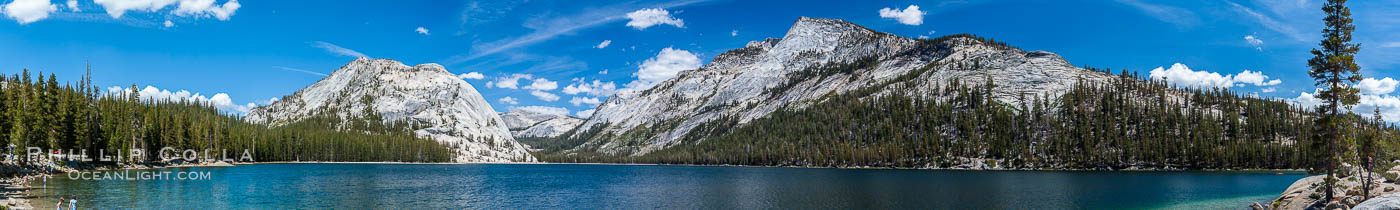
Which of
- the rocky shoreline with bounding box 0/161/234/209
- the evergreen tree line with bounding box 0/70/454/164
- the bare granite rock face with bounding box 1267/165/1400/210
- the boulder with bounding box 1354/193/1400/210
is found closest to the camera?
the boulder with bounding box 1354/193/1400/210

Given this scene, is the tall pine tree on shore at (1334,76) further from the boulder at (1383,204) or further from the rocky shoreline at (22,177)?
the rocky shoreline at (22,177)

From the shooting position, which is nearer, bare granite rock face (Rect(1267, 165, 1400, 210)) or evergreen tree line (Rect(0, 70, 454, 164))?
bare granite rock face (Rect(1267, 165, 1400, 210))

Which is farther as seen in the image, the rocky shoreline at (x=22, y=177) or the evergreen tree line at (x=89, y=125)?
the evergreen tree line at (x=89, y=125)

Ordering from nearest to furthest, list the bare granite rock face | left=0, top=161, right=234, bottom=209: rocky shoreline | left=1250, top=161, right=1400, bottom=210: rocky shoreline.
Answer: left=1250, top=161, right=1400, bottom=210: rocky shoreline
the bare granite rock face
left=0, top=161, right=234, bottom=209: rocky shoreline

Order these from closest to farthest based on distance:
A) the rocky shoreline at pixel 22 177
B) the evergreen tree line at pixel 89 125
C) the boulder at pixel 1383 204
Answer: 1. the boulder at pixel 1383 204
2. the rocky shoreline at pixel 22 177
3. the evergreen tree line at pixel 89 125

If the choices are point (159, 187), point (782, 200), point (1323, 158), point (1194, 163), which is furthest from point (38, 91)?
point (1194, 163)

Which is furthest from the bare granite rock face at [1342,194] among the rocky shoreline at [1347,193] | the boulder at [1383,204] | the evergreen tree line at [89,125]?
the evergreen tree line at [89,125]

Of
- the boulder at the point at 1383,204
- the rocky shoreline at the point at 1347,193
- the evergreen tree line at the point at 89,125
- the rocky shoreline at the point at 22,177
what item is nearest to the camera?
the boulder at the point at 1383,204

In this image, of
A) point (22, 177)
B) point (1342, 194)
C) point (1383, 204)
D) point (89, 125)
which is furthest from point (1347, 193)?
point (89, 125)

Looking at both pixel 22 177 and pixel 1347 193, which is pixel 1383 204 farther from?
pixel 22 177

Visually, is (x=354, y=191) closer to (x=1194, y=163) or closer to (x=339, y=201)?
(x=339, y=201)

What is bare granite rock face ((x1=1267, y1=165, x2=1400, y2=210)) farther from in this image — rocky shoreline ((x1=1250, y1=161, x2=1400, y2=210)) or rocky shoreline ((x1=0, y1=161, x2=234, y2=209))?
rocky shoreline ((x1=0, y1=161, x2=234, y2=209))

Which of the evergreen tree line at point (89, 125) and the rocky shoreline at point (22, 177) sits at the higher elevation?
the evergreen tree line at point (89, 125)

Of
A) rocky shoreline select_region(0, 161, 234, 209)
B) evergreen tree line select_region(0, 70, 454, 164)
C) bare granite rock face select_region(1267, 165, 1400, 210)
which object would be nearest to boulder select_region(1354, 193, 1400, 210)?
bare granite rock face select_region(1267, 165, 1400, 210)
